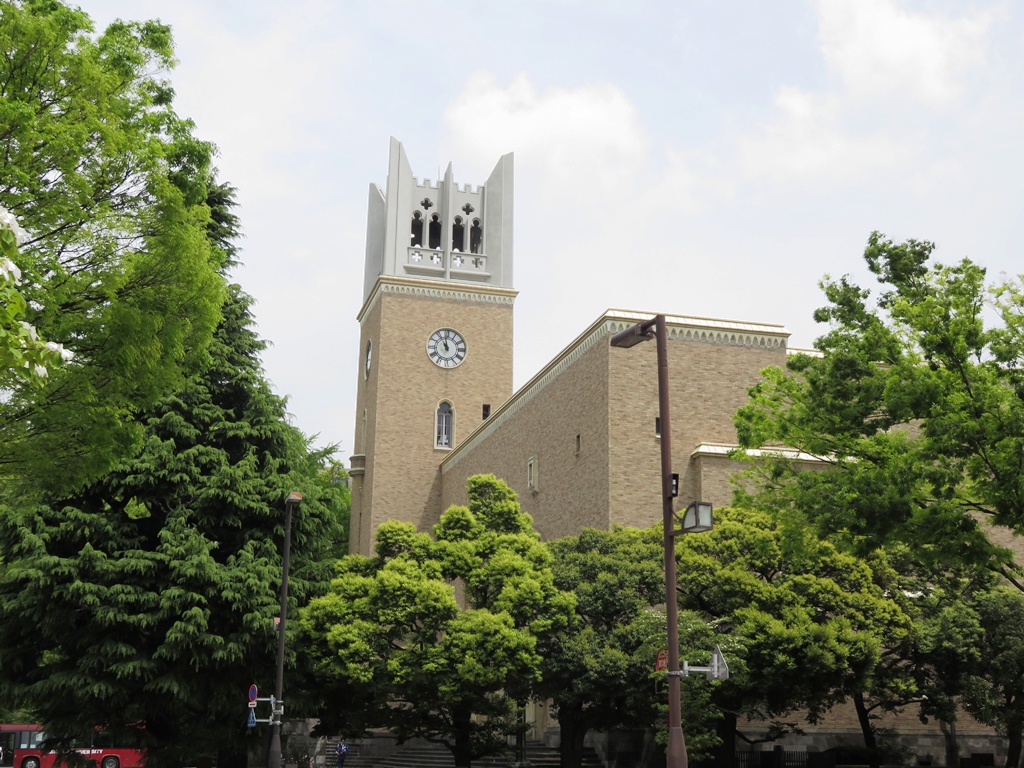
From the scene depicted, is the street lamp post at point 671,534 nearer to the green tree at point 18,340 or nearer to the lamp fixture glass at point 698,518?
the lamp fixture glass at point 698,518

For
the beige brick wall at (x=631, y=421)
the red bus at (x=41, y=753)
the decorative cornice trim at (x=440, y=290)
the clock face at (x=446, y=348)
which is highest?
the decorative cornice trim at (x=440, y=290)

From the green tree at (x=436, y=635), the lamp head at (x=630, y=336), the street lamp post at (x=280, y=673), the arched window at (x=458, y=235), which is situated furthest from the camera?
the arched window at (x=458, y=235)

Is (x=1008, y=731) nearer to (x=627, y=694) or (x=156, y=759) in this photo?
(x=627, y=694)

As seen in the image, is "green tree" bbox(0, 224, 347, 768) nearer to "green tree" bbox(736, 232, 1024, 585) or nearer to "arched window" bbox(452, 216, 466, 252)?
"green tree" bbox(736, 232, 1024, 585)

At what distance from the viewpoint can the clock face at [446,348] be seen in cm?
4722

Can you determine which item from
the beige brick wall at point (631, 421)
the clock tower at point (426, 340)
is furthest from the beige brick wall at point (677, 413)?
the clock tower at point (426, 340)

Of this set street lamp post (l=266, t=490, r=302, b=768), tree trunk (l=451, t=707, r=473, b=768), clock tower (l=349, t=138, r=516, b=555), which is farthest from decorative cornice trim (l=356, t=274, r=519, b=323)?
tree trunk (l=451, t=707, r=473, b=768)

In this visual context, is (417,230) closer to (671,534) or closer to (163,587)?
(163,587)

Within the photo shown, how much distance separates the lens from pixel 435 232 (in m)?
50.0

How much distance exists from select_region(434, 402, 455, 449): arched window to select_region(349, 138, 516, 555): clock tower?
4cm

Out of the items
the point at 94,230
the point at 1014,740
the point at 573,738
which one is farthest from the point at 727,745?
the point at 94,230

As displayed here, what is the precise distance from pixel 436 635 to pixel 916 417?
11.6 meters

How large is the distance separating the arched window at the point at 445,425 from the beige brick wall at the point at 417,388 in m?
0.34

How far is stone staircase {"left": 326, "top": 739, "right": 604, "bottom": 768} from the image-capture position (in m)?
26.0
